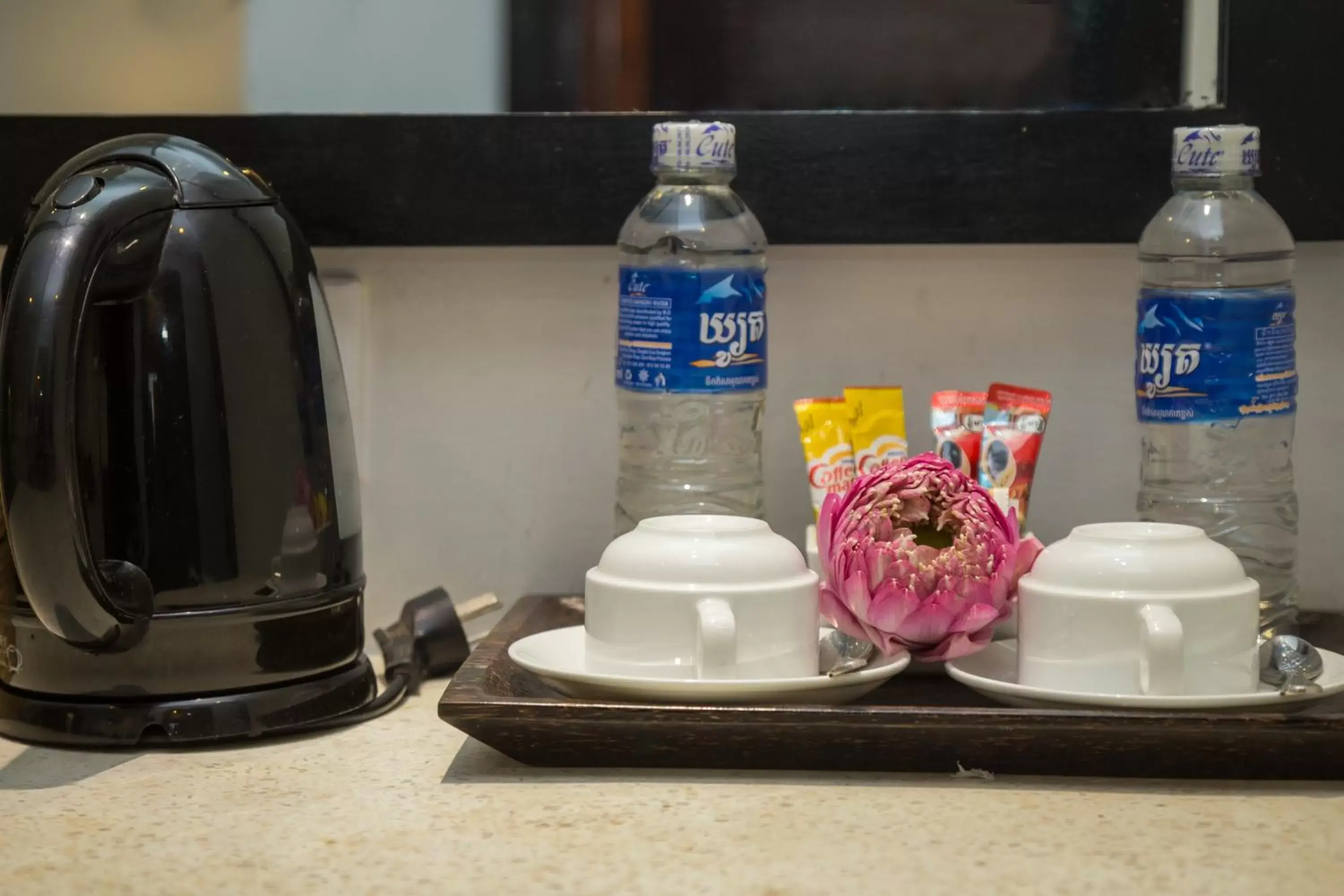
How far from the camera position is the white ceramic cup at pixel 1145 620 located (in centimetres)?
66

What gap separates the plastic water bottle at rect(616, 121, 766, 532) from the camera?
0.84 meters

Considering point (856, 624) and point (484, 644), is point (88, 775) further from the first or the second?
point (856, 624)

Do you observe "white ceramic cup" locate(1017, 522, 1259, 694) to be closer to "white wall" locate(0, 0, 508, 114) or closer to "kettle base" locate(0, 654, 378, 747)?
"kettle base" locate(0, 654, 378, 747)

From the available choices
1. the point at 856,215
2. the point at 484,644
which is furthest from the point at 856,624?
the point at 856,215

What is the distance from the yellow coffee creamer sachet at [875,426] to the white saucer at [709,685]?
7.5 inches

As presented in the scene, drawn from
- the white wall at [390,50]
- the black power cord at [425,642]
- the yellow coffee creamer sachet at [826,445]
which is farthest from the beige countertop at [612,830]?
the white wall at [390,50]

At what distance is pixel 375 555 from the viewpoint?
101 cm

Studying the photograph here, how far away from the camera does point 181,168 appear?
0.73 m

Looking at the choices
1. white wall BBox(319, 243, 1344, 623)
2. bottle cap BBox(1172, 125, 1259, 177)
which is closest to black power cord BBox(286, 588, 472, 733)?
white wall BBox(319, 243, 1344, 623)

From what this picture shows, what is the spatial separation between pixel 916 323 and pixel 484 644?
386mm

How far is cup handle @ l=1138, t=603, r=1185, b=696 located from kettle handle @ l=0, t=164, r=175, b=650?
0.50 metres

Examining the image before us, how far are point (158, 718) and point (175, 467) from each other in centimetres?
13

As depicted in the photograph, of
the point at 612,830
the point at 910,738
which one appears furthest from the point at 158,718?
the point at 910,738

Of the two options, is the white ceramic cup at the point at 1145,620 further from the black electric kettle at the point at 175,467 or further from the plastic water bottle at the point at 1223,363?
the black electric kettle at the point at 175,467
